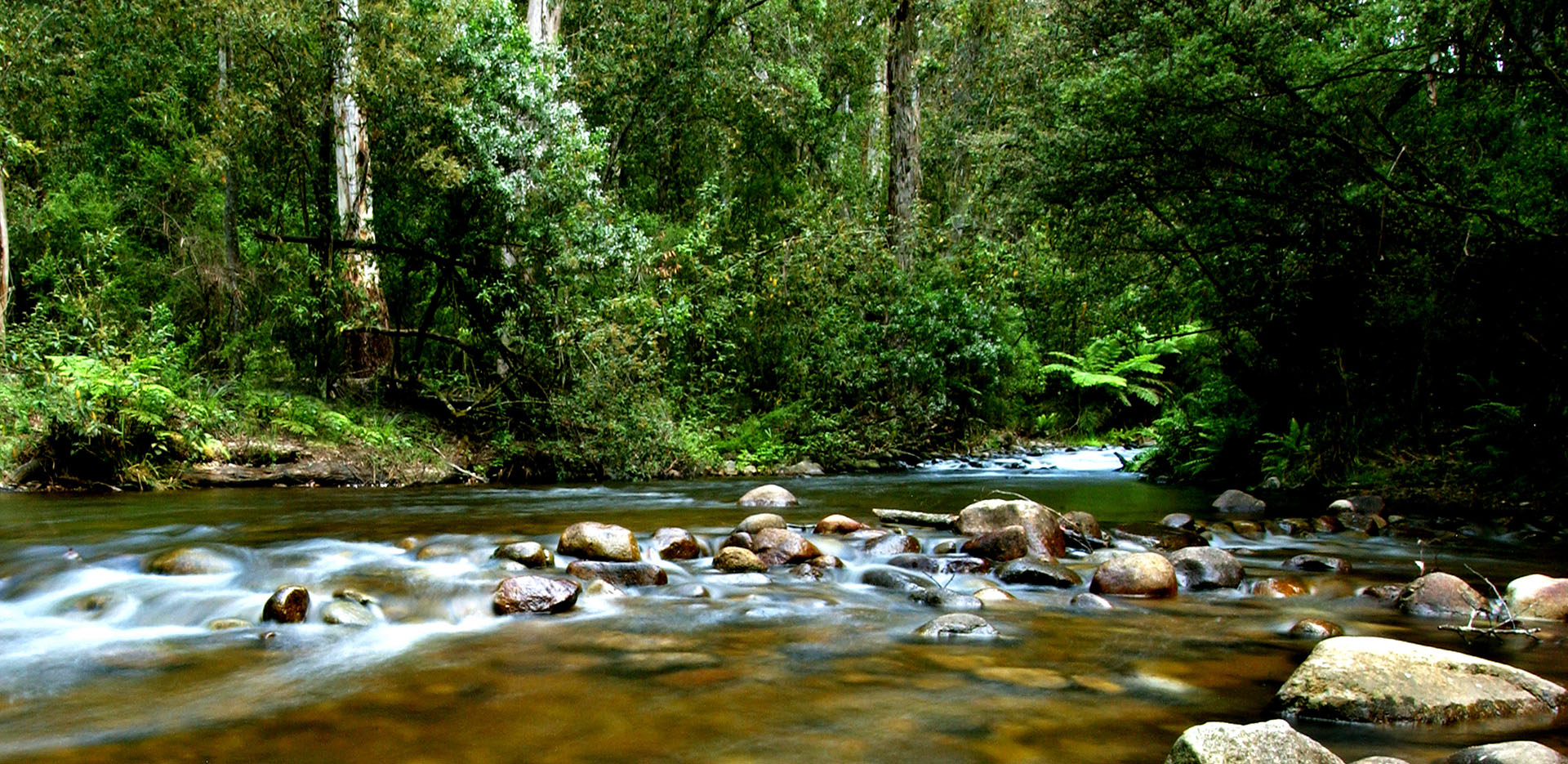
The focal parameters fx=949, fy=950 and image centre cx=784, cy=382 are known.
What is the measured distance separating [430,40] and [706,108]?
8.64 metres

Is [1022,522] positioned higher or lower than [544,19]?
lower

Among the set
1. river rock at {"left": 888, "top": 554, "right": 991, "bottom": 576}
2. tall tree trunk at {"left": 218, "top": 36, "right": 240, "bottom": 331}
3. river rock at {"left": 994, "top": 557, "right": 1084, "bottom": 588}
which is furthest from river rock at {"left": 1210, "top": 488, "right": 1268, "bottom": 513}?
tall tree trunk at {"left": 218, "top": 36, "right": 240, "bottom": 331}

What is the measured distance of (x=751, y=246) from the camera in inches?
610

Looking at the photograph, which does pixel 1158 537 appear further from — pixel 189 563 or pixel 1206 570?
pixel 189 563

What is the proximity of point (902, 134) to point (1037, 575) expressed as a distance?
12.8 m

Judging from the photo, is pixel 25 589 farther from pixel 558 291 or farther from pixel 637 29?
pixel 637 29

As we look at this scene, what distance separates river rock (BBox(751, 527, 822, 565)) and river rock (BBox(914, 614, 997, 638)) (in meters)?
1.54

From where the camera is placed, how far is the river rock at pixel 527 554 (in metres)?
5.47

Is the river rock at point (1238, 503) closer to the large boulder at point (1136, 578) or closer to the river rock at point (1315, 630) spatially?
the large boulder at point (1136, 578)

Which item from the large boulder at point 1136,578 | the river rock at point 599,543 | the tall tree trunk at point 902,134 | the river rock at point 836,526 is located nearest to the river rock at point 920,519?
the river rock at point 836,526

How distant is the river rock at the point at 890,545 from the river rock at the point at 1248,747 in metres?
3.52

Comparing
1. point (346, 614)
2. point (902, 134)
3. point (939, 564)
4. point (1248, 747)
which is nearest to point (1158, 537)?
point (939, 564)

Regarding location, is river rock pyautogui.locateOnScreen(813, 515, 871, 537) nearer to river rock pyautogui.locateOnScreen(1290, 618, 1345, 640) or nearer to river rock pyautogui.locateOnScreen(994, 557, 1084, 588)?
river rock pyautogui.locateOnScreen(994, 557, 1084, 588)

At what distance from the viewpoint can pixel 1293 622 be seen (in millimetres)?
4309
